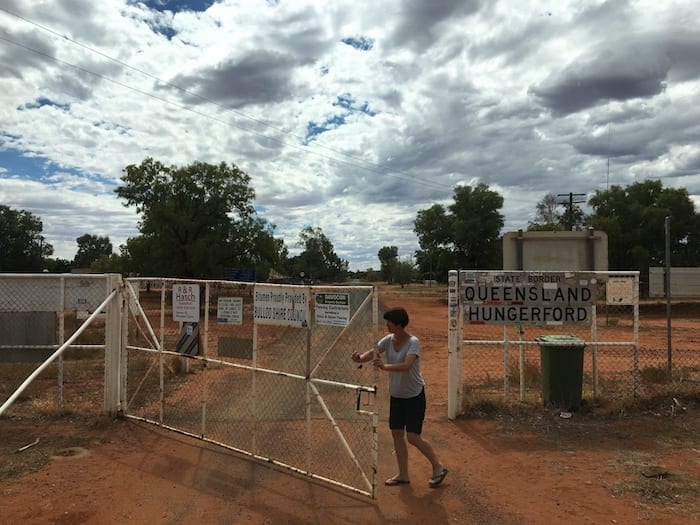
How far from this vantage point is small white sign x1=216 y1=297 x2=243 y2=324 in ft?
19.7

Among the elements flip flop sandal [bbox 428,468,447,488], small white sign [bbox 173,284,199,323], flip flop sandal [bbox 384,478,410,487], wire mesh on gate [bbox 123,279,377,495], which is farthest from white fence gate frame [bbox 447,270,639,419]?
small white sign [bbox 173,284,199,323]

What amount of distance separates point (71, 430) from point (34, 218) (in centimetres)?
7602

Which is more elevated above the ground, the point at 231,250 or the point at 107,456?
the point at 231,250

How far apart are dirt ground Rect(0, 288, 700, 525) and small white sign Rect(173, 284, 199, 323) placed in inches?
58.0

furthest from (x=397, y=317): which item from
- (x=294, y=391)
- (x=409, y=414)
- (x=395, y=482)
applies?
(x=294, y=391)

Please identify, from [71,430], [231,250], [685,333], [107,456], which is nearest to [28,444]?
[71,430]

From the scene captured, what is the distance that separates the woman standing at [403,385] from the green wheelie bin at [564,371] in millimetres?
3081

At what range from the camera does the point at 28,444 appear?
625cm

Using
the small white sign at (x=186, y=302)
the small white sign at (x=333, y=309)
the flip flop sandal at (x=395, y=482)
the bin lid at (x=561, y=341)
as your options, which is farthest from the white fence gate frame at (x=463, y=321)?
the small white sign at (x=186, y=302)

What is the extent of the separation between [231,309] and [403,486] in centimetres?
265

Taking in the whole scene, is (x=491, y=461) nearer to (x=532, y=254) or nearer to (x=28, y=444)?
(x=532, y=254)

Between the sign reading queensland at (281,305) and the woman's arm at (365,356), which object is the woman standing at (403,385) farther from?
the sign reading queensland at (281,305)

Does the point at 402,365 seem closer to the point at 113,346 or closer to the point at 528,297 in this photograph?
the point at 528,297

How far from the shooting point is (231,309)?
6062mm
